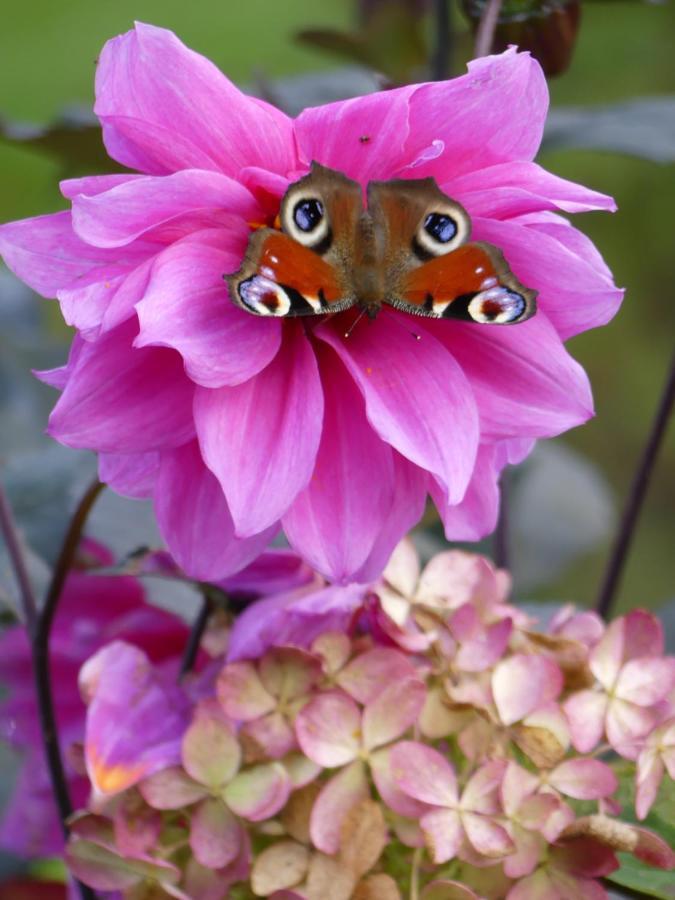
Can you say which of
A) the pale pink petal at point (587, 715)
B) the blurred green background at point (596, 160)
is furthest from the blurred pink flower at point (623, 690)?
the blurred green background at point (596, 160)

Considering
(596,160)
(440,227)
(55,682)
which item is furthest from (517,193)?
(596,160)

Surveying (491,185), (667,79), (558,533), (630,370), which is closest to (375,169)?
(491,185)

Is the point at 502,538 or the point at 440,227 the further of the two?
the point at 502,538

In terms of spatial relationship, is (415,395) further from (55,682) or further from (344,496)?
(55,682)

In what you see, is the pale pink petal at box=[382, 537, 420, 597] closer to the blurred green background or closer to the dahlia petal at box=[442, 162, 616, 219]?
the dahlia petal at box=[442, 162, 616, 219]

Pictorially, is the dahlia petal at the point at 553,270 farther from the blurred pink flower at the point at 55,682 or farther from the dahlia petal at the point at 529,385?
the blurred pink flower at the point at 55,682

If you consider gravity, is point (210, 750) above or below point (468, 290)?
below
